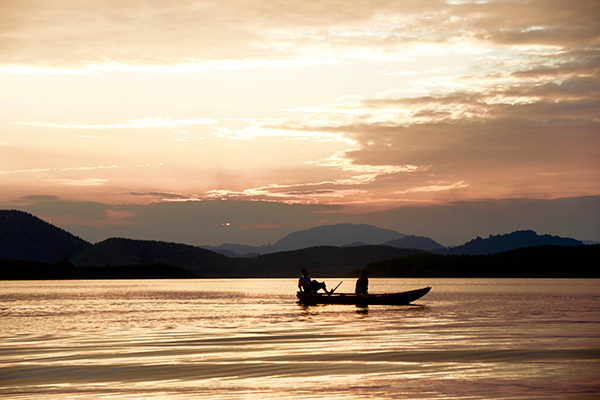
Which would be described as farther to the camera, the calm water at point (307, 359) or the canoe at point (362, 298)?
the canoe at point (362, 298)

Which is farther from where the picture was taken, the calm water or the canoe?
the canoe

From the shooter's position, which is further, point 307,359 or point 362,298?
point 362,298

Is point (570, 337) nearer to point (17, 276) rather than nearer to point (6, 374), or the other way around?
point (6, 374)

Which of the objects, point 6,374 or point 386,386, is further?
point 6,374

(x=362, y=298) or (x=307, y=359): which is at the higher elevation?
(x=362, y=298)

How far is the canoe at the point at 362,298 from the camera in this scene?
167ft

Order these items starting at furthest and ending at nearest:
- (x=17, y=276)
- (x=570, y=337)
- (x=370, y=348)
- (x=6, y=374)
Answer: (x=17, y=276) → (x=570, y=337) → (x=370, y=348) → (x=6, y=374)

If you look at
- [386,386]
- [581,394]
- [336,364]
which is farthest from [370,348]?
[581,394]

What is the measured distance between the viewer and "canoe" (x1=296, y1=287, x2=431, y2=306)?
51031mm

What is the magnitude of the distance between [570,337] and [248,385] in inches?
673

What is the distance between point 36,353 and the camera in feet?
81.5

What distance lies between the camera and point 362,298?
Result: 2009 inches

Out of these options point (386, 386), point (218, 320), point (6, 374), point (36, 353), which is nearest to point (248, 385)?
point (386, 386)

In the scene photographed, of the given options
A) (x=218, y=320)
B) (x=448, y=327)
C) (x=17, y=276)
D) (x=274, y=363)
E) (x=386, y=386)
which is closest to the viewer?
(x=386, y=386)
